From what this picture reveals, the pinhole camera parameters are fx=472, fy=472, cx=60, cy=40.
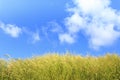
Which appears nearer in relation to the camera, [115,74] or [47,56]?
[115,74]

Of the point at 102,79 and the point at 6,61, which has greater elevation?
the point at 6,61

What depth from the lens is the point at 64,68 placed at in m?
11.8

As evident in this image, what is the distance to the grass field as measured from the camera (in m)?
11.7

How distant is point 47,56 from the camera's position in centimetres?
1253

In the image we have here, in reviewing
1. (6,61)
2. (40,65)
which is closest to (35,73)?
(40,65)

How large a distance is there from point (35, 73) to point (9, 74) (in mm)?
807

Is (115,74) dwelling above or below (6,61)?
below

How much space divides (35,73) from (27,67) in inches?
15.5

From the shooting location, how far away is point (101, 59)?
40.0 feet

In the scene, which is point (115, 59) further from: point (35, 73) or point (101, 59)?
point (35, 73)

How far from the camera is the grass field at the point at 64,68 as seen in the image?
11695 millimetres

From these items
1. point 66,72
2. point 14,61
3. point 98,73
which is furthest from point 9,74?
point 98,73

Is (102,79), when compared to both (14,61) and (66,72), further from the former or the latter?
(14,61)

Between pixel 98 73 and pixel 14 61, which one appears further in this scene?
pixel 14 61
